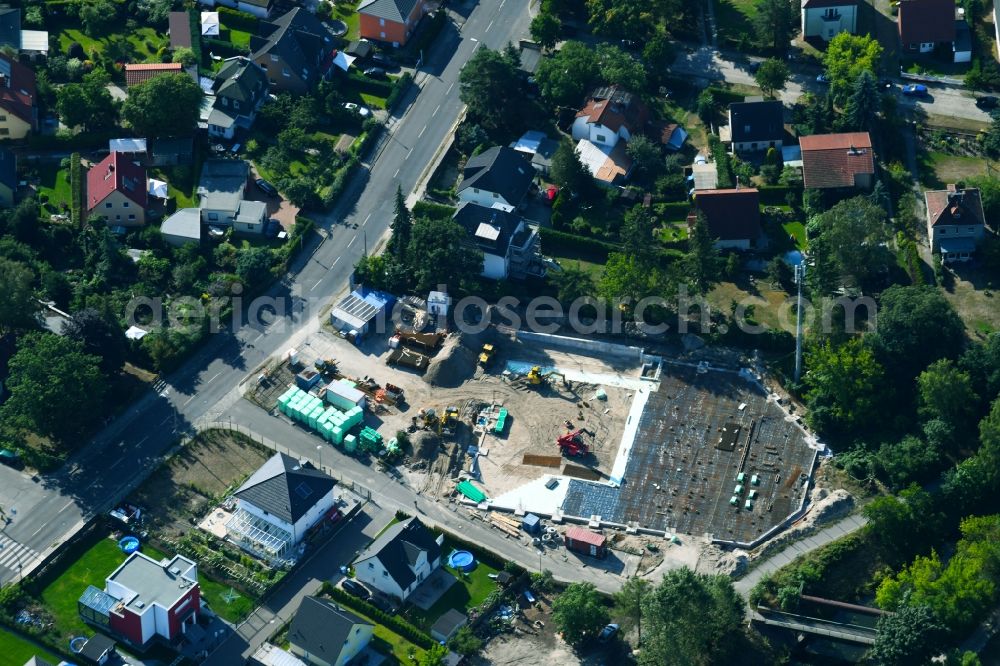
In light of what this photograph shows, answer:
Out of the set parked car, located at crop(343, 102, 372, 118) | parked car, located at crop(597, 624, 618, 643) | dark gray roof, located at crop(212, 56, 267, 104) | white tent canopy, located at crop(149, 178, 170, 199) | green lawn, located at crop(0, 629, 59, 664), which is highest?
dark gray roof, located at crop(212, 56, 267, 104)

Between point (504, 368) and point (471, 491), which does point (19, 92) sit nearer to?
point (504, 368)

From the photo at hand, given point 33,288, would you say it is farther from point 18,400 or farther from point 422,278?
point 422,278

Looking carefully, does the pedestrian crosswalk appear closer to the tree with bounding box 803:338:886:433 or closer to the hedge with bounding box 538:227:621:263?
the hedge with bounding box 538:227:621:263

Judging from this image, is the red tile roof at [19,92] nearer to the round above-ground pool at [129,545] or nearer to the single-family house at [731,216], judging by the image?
the round above-ground pool at [129,545]

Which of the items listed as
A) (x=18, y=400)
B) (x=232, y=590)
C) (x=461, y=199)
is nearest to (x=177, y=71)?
(x=461, y=199)

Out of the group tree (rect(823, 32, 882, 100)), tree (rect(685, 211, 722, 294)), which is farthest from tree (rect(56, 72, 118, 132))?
tree (rect(823, 32, 882, 100))
